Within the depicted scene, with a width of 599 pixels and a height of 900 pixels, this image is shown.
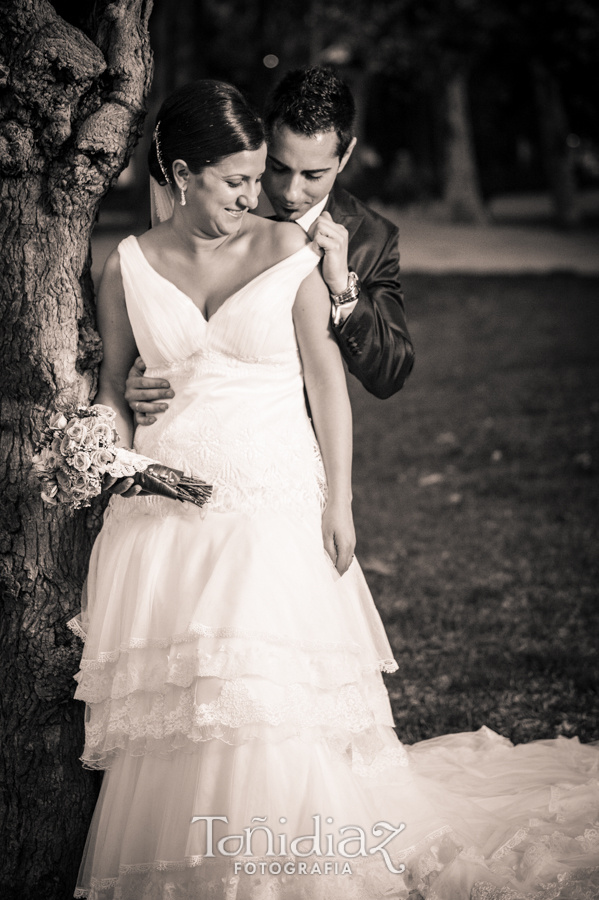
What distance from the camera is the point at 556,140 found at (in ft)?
63.7

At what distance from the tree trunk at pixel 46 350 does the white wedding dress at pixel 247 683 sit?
0.51 feet

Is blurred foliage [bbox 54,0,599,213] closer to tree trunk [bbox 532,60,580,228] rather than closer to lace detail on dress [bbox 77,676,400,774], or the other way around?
tree trunk [bbox 532,60,580,228]

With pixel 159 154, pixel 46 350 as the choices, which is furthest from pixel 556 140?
pixel 46 350

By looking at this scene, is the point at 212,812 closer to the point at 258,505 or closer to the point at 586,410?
the point at 258,505

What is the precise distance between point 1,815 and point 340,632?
1278 millimetres

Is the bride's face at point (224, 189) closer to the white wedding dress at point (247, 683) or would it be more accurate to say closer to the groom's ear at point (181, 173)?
the groom's ear at point (181, 173)

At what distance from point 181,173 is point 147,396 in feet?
2.37

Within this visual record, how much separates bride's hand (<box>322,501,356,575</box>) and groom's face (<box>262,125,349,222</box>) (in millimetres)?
1193

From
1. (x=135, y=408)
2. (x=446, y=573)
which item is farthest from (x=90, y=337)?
(x=446, y=573)

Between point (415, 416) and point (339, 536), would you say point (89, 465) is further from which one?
point (415, 416)

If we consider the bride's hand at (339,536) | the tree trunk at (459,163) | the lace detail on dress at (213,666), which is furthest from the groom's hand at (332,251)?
the tree trunk at (459,163)

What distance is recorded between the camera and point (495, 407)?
1016 cm

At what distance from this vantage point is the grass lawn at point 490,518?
4.53 metres

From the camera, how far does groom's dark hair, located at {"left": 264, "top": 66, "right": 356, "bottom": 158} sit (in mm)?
3453
